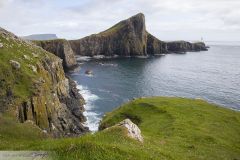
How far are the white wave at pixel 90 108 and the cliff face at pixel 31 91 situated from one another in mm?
2340

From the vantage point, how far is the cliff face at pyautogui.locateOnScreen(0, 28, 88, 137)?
61281mm

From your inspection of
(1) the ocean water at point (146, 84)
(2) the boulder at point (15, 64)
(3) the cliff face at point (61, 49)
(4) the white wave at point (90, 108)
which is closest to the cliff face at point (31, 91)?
(2) the boulder at point (15, 64)

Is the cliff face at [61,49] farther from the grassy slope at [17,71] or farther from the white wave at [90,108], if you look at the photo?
the grassy slope at [17,71]

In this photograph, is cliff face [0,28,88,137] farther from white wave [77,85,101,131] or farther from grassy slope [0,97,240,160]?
grassy slope [0,97,240,160]

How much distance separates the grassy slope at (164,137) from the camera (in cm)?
2555

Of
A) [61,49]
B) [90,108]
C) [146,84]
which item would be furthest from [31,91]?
[61,49]

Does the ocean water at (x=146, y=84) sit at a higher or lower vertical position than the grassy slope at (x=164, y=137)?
lower

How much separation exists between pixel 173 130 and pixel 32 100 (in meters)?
27.9

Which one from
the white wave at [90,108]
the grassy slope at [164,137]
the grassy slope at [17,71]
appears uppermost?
the grassy slope at [17,71]

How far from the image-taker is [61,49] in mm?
183250

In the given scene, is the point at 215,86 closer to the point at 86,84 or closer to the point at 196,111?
the point at 86,84

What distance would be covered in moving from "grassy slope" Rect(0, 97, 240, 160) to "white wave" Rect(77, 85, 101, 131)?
17.3 meters

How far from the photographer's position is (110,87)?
128875mm

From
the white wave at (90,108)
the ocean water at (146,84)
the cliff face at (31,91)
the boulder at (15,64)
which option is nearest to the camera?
the cliff face at (31,91)
